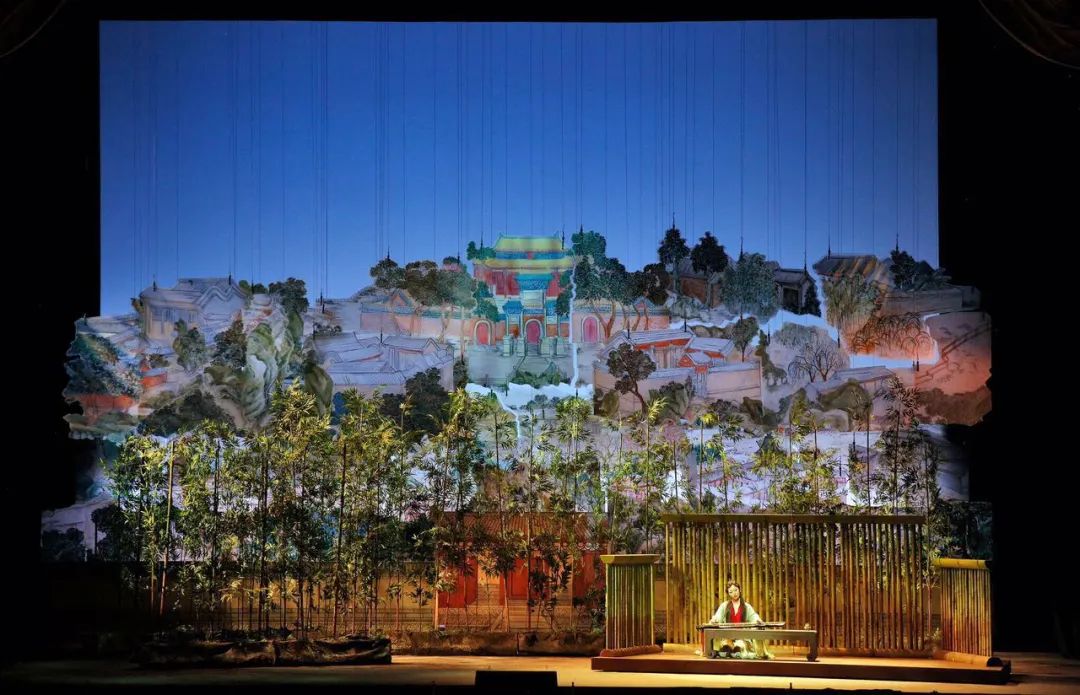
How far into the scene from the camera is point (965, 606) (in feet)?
39.8

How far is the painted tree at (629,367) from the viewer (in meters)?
18.7

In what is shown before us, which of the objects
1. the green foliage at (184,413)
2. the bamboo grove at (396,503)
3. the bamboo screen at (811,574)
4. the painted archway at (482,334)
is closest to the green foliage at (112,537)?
the bamboo grove at (396,503)

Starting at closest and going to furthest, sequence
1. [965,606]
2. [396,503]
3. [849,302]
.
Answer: [965,606] < [396,503] < [849,302]

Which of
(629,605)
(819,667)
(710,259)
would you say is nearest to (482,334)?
(710,259)

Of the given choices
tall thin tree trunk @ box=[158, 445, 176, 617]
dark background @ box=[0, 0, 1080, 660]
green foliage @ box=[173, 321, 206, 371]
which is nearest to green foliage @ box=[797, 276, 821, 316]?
dark background @ box=[0, 0, 1080, 660]

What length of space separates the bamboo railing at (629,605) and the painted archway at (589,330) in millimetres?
6332

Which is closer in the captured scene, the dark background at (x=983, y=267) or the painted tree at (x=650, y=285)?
the dark background at (x=983, y=267)

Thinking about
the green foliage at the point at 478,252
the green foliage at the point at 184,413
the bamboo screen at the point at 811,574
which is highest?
the green foliage at the point at 478,252

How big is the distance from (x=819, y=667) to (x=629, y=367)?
24.5ft

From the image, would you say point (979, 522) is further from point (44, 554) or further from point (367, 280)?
point (44, 554)

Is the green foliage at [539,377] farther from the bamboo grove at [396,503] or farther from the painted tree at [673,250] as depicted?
the painted tree at [673,250]

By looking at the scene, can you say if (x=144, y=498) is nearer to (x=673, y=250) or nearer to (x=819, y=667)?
(x=673, y=250)

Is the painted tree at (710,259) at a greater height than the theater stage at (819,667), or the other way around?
the painted tree at (710,259)

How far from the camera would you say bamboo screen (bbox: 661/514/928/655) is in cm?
1247
